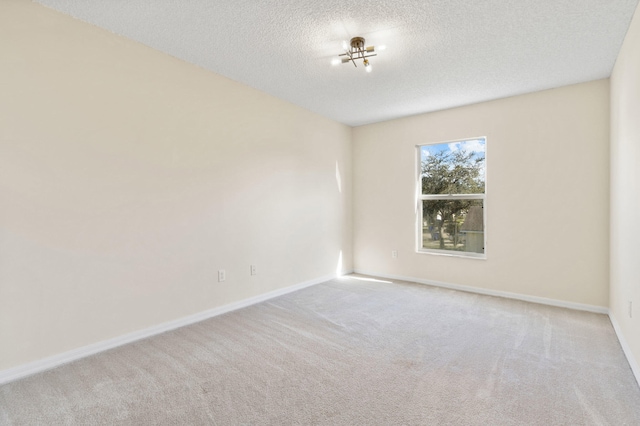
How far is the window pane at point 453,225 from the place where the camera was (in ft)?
14.2

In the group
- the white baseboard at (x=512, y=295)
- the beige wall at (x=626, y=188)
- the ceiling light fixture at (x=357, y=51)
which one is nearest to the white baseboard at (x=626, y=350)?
the beige wall at (x=626, y=188)

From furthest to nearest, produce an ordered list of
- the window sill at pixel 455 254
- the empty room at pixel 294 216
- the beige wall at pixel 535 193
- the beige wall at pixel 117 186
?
the window sill at pixel 455 254 < the beige wall at pixel 535 193 < the beige wall at pixel 117 186 < the empty room at pixel 294 216

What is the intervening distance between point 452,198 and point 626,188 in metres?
2.12

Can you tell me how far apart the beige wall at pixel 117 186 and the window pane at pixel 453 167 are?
7.63ft

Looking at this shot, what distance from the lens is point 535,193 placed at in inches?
149

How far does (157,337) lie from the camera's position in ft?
9.12

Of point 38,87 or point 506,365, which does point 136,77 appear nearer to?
point 38,87

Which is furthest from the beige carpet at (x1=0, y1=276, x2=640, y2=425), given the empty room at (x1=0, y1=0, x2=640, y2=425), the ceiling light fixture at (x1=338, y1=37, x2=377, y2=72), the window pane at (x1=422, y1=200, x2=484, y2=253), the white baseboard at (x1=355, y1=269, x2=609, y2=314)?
the ceiling light fixture at (x1=338, y1=37, x2=377, y2=72)

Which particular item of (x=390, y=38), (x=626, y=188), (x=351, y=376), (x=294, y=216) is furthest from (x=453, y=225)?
(x=351, y=376)

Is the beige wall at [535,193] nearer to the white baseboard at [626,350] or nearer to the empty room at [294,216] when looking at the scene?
the empty room at [294,216]

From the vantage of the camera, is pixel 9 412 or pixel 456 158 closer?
pixel 9 412

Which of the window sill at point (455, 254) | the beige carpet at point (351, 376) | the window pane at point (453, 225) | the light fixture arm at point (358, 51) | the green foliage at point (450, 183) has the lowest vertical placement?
the beige carpet at point (351, 376)

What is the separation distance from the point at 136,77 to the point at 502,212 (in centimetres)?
439

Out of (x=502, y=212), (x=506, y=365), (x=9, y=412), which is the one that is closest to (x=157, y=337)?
(x=9, y=412)
